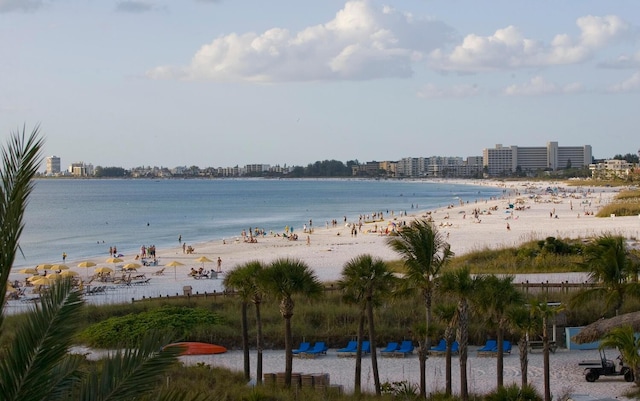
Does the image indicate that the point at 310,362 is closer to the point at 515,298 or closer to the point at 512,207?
the point at 515,298

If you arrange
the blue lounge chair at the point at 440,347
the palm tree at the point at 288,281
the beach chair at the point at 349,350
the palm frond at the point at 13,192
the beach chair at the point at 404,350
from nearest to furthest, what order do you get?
the palm frond at the point at 13,192 → the palm tree at the point at 288,281 → the beach chair at the point at 404,350 → the blue lounge chair at the point at 440,347 → the beach chair at the point at 349,350

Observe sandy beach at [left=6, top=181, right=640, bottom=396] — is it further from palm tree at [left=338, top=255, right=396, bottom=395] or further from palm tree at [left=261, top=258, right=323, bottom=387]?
palm tree at [left=261, top=258, right=323, bottom=387]

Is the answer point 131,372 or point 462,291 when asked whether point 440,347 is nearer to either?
point 462,291

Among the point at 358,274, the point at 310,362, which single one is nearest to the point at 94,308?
the point at 310,362

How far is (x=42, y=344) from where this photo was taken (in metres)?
4.09

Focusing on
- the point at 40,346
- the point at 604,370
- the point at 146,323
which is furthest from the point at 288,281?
the point at 40,346

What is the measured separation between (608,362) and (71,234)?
6448 centimetres

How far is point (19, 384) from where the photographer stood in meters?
4.03

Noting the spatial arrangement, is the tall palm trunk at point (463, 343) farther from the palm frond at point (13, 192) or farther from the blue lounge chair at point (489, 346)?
the palm frond at point (13, 192)

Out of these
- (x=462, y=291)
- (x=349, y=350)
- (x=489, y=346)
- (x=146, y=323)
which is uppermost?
(x=462, y=291)

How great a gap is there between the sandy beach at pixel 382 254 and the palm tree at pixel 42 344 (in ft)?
45.2

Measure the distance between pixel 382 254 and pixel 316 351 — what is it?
81.6 ft

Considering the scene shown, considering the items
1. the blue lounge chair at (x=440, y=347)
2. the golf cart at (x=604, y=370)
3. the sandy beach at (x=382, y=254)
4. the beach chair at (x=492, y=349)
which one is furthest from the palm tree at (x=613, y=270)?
the blue lounge chair at (x=440, y=347)

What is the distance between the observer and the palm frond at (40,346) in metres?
4.04
